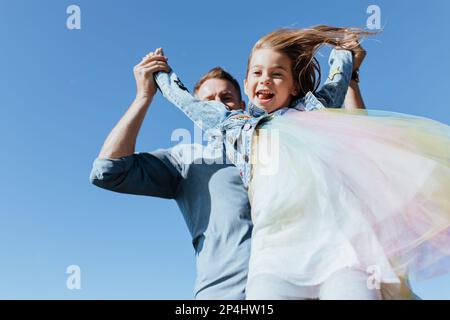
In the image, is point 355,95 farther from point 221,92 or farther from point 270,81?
point 221,92

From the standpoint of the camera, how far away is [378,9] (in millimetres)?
3549

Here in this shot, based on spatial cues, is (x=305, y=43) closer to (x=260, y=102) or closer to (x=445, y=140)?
(x=260, y=102)

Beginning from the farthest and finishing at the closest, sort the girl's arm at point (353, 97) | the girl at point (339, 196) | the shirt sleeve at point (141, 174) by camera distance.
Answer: the girl's arm at point (353, 97) → the shirt sleeve at point (141, 174) → the girl at point (339, 196)

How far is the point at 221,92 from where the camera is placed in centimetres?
340

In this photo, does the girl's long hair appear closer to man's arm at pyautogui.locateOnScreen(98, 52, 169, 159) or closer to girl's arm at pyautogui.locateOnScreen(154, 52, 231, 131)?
girl's arm at pyautogui.locateOnScreen(154, 52, 231, 131)

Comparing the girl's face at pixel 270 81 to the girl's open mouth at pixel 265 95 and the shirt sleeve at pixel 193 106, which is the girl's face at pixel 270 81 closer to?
the girl's open mouth at pixel 265 95

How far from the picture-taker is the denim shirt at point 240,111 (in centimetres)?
265

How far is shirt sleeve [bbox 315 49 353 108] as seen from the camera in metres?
3.00

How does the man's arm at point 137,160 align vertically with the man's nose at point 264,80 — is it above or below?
below

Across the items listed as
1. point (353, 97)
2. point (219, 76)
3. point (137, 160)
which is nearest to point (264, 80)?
point (219, 76)

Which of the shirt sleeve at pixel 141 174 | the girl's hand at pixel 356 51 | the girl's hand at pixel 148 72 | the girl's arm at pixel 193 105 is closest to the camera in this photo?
the girl's arm at pixel 193 105

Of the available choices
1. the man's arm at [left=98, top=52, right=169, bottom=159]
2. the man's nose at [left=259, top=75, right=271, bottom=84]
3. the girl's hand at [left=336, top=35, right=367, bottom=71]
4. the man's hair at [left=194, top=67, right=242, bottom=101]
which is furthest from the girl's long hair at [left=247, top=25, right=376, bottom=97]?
the man's arm at [left=98, top=52, right=169, bottom=159]

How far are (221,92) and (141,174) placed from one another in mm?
782

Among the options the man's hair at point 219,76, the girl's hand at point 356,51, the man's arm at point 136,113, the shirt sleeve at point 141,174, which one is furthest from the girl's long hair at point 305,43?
the shirt sleeve at point 141,174
